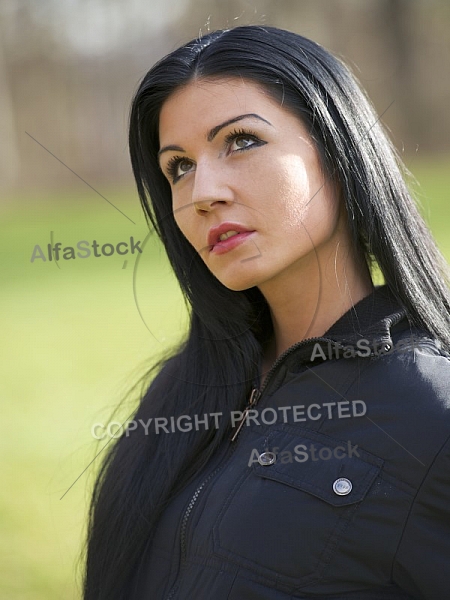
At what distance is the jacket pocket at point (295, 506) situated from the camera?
5.34 ft

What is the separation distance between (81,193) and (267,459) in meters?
14.5

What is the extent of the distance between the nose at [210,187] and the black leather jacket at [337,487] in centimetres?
40

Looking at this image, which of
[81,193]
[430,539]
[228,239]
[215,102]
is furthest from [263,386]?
[81,193]

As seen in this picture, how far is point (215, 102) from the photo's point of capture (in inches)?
77.7

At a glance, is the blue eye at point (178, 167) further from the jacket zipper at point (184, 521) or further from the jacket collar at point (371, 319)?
the jacket zipper at point (184, 521)

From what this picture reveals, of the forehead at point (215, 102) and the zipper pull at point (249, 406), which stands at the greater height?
the forehead at point (215, 102)

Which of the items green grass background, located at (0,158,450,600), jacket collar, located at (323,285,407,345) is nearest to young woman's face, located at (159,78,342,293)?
jacket collar, located at (323,285,407,345)

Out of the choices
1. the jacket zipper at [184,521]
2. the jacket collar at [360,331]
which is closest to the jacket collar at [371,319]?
the jacket collar at [360,331]

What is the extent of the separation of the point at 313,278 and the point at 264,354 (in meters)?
0.34

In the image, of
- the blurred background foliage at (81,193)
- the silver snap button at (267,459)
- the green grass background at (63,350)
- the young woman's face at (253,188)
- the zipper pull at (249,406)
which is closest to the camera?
the silver snap button at (267,459)

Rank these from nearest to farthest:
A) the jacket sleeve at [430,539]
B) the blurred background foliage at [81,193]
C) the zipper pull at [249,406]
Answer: the jacket sleeve at [430,539] → the zipper pull at [249,406] → the blurred background foliage at [81,193]

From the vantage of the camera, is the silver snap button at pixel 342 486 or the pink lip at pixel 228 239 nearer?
the silver snap button at pixel 342 486

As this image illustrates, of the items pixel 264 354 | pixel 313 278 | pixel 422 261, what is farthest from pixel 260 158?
pixel 264 354

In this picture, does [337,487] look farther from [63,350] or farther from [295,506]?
[63,350]
